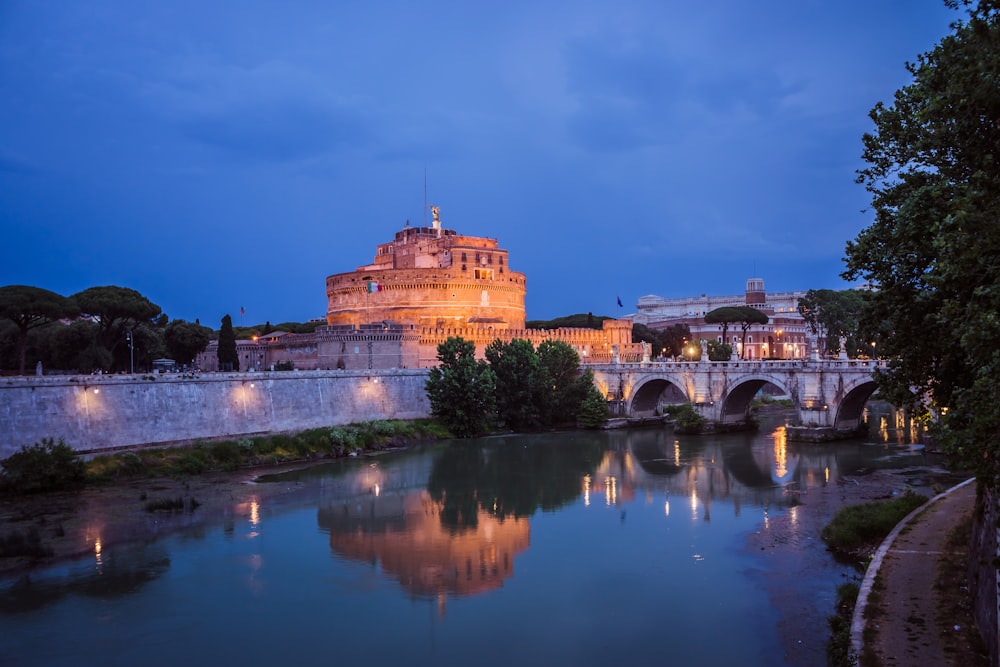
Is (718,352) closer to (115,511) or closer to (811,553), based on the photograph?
(811,553)

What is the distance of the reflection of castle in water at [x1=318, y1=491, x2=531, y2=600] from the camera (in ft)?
50.6

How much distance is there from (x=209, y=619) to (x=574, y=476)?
15.4 metres

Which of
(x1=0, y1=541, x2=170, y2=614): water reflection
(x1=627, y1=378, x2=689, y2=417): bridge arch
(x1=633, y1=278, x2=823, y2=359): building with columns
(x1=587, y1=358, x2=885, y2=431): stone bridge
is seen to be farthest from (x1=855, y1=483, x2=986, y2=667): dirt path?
(x1=633, y1=278, x2=823, y2=359): building with columns

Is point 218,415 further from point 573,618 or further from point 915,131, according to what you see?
point 915,131

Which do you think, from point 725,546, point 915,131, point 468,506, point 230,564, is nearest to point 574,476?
point 468,506

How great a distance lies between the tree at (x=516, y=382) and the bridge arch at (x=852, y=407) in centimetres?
1350

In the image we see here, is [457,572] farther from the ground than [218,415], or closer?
closer

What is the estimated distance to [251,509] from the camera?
70.0ft

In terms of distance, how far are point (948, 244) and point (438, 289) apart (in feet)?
151

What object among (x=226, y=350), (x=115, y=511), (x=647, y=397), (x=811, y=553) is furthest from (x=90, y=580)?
(x=647, y=397)

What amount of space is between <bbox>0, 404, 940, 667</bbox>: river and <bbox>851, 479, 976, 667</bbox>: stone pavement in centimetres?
146

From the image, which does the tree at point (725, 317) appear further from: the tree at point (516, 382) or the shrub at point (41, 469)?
the shrub at point (41, 469)

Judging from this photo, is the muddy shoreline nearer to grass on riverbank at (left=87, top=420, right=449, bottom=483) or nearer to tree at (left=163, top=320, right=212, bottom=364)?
grass on riverbank at (left=87, top=420, right=449, bottom=483)

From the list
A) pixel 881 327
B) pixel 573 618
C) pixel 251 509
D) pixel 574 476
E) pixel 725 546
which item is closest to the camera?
pixel 881 327
